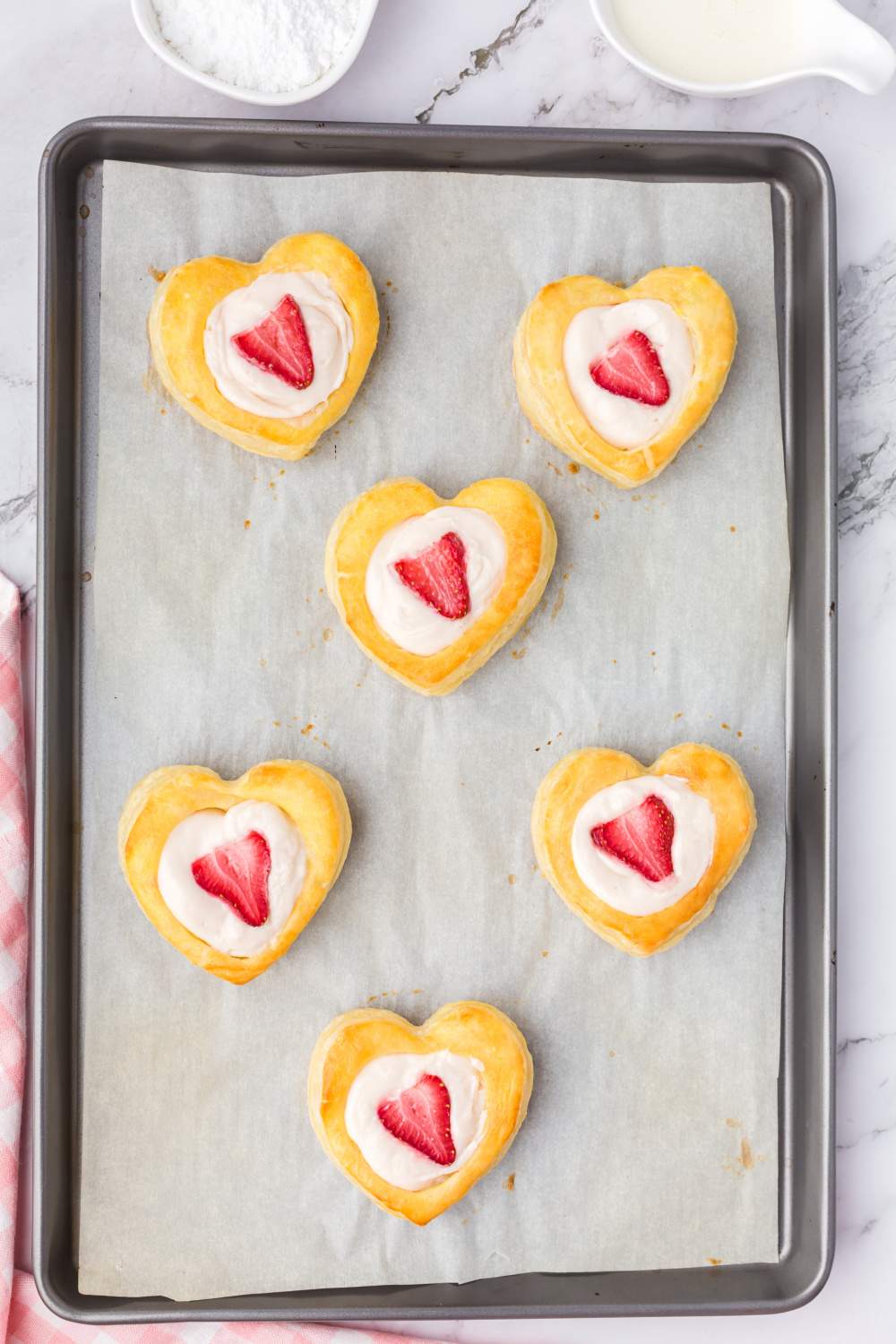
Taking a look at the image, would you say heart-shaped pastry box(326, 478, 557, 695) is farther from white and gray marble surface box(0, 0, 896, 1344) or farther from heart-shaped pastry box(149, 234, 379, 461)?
white and gray marble surface box(0, 0, 896, 1344)

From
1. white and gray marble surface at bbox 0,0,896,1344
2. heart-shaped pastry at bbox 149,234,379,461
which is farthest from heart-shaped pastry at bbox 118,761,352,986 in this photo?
heart-shaped pastry at bbox 149,234,379,461

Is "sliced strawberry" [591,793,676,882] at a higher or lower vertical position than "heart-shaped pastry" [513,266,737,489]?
lower

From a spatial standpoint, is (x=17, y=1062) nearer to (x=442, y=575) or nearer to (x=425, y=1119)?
(x=425, y=1119)

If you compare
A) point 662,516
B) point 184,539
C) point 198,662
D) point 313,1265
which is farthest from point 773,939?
point 184,539

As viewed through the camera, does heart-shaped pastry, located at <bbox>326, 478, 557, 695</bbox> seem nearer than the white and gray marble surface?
Yes

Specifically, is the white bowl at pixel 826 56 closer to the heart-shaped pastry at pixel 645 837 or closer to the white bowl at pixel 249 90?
the white bowl at pixel 249 90

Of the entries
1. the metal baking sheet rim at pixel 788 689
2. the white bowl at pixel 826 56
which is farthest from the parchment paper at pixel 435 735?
the white bowl at pixel 826 56

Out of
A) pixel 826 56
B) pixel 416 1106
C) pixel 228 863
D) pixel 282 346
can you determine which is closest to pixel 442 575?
pixel 282 346
